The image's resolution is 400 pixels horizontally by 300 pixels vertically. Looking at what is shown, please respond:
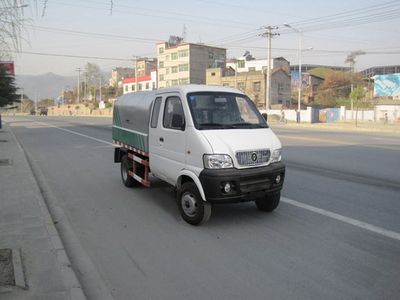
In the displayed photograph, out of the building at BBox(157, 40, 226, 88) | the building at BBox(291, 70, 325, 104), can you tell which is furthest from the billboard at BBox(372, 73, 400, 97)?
the building at BBox(157, 40, 226, 88)

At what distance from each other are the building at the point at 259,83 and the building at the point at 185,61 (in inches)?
349

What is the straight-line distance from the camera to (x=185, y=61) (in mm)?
104062

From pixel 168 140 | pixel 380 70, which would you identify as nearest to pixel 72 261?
pixel 168 140

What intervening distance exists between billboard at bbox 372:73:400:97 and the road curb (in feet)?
236

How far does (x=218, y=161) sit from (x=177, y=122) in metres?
1.17

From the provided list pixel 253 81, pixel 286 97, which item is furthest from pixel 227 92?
pixel 286 97

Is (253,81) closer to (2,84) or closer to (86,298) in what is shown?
(2,84)

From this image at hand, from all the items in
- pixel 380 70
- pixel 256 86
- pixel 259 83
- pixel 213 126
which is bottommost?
pixel 213 126

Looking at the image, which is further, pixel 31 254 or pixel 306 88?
pixel 306 88

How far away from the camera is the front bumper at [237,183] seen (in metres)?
6.05

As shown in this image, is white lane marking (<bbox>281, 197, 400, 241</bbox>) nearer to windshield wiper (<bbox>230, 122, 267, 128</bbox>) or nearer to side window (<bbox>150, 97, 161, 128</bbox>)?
windshield wiper (<bbox>230, 122, 267, 128</bbox>)

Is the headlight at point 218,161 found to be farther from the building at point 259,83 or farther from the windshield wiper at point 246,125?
the building at point 259,83

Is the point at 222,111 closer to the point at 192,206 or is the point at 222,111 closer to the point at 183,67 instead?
the point at 192,206

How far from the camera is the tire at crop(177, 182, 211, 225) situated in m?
6.34
